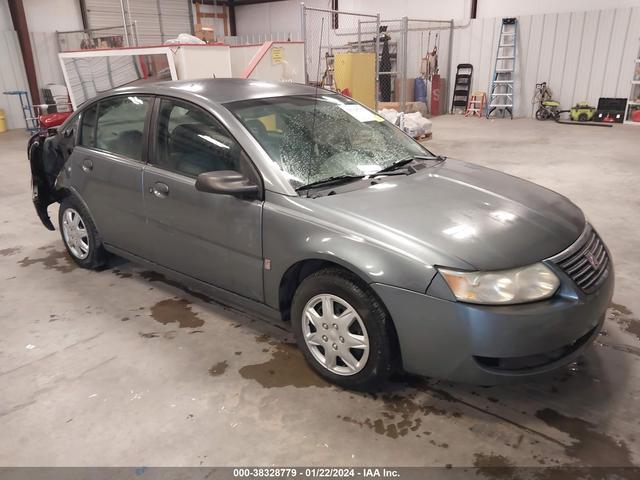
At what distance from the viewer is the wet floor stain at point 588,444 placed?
1875 mm

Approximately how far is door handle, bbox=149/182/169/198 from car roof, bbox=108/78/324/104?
525mm

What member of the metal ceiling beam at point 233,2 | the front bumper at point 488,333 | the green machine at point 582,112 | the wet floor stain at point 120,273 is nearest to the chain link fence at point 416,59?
the green machine at point 582,112

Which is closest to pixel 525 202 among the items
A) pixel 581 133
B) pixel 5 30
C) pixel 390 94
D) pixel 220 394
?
A: pixel 220 394

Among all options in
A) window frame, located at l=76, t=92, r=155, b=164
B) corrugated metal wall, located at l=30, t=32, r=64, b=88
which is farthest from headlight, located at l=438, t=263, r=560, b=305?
corrugated metal wall, located at l=30, t=32, r=64, b=88

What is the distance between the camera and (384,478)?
1830 mm

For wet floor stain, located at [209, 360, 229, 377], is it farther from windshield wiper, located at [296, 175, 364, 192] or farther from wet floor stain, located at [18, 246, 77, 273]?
wet floor stain, located at [18, 246, 77, 273]

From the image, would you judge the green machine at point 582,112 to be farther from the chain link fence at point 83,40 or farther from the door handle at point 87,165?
the door handle at point 87,165

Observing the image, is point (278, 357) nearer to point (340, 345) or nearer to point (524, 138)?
point (340, 345)

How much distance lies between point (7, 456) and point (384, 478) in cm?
148

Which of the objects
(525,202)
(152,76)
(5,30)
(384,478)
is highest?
(5,30)

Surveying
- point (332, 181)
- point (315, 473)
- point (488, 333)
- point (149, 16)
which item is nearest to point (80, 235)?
A: point (332, 181)

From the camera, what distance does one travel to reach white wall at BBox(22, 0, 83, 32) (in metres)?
12.7

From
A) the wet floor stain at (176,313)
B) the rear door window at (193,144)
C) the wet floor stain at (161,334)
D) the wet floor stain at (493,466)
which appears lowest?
the wet floor stain at (493,466)

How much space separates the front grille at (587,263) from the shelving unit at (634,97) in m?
10.7
